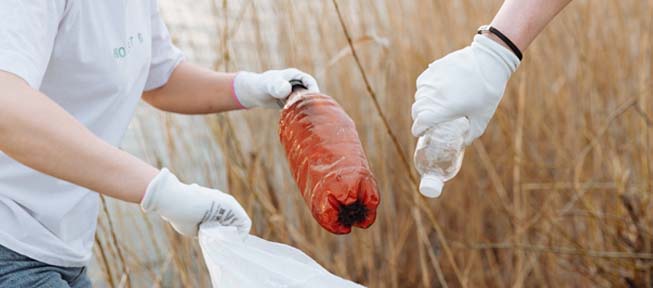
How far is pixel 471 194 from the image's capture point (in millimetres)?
2330

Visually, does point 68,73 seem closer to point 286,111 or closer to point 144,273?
point 286,111

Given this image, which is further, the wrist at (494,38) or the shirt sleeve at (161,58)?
the shirt sleeve at (161,58)

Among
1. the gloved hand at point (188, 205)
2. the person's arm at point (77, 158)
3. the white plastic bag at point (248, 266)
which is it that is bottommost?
the white plastic bag at point (248, 266)

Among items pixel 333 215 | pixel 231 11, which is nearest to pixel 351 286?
pixel 333 215

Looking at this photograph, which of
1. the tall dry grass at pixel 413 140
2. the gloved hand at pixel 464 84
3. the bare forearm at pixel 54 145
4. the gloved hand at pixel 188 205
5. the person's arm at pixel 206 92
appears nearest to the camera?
the bare forearm at pixel 54 145

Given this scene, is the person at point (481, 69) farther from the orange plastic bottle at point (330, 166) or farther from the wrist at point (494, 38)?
the orange plastic bottle at point (330, 166)

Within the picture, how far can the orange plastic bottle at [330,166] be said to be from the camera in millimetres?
892

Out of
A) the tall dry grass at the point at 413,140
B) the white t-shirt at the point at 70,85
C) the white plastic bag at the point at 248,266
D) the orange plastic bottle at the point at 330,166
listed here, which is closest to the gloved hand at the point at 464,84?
the orange plastic bottle at the point at 330,166

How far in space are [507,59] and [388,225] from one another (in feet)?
3.70

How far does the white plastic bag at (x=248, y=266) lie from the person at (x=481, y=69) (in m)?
0.24

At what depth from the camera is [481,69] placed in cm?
104

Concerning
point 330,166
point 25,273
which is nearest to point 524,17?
point 330,166

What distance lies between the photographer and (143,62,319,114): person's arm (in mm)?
1161

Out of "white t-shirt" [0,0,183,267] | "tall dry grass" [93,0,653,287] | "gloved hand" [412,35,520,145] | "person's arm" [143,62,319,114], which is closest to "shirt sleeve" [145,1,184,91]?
"person's arm" [143,62,319,114]
